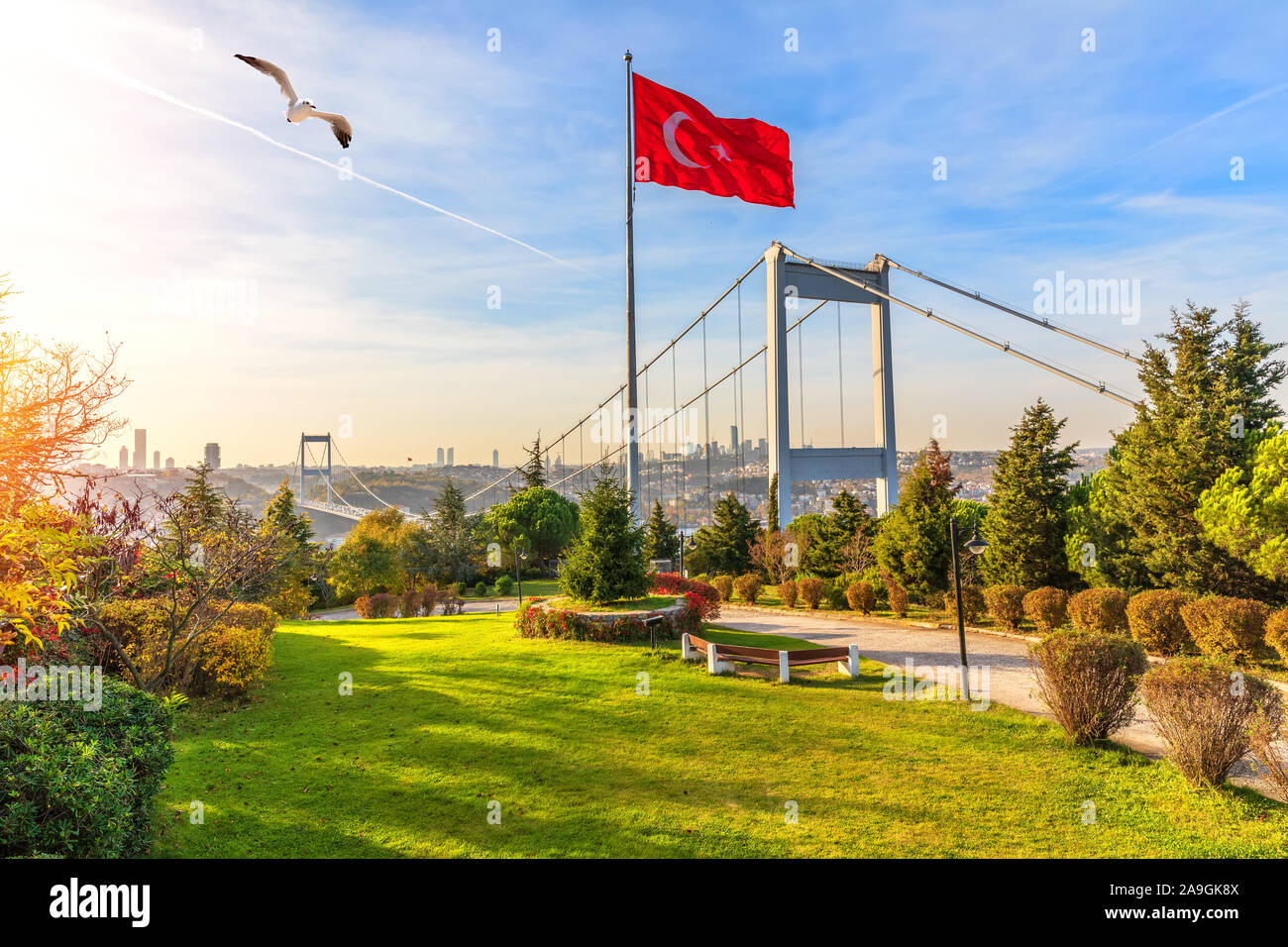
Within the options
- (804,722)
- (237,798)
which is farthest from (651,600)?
(237,798)

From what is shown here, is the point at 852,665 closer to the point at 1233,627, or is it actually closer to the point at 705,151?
the point at 1233,627

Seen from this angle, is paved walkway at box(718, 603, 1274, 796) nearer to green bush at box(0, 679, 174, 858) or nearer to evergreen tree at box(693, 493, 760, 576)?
evergreen tree at box(693, 493, 760, 576)

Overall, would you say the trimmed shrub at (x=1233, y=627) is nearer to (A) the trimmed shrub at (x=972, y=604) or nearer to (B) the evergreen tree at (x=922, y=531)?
(A) the trimmed shrub at (x=972, y=604)

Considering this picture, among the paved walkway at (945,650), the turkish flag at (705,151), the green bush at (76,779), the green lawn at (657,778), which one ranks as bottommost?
the paved walkway at (945,650)

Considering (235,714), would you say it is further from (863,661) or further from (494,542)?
(494,542)

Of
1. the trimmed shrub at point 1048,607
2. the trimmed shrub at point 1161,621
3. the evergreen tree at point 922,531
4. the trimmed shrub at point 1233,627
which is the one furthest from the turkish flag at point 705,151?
the trimmed shrub at point 1233,627
